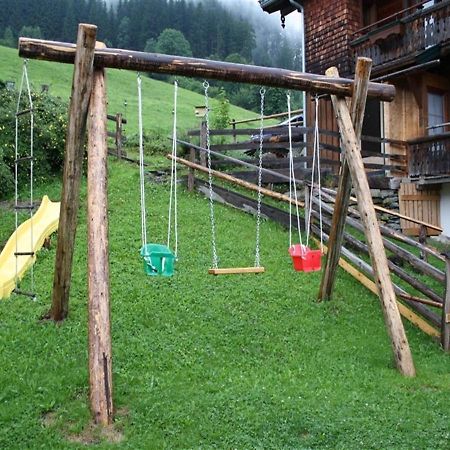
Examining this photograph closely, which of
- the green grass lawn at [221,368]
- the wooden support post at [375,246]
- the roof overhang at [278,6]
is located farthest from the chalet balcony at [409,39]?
the wooden support post at [375,246]

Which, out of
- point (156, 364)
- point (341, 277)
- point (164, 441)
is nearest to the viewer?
point (164, 441)

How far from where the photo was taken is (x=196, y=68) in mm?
5902

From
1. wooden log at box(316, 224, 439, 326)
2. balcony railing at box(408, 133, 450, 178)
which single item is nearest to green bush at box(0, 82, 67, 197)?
wooden log at box(316, 224, 439, 326)

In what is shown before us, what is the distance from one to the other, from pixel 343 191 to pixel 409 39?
881cm

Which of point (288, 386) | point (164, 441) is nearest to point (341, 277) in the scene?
point (288, 386)

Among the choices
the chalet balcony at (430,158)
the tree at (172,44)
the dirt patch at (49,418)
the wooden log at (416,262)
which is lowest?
the dirt patch at (49,418)

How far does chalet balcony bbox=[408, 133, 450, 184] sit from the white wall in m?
0.85

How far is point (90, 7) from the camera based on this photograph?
73.2m

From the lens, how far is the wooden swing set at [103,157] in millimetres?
4867

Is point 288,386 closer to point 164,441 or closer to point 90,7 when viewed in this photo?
point 164,441

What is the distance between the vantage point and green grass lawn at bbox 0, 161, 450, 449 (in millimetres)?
4500

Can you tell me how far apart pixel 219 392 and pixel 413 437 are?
1.65m

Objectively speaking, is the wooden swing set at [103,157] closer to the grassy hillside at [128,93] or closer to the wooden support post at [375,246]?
the wooden support post at [375,246]

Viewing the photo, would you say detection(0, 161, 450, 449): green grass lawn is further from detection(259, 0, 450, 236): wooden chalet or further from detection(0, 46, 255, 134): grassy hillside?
detection(0, 46, 255, 134): grassy hillside
